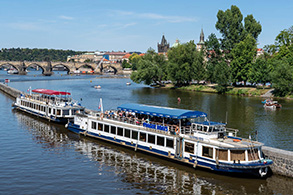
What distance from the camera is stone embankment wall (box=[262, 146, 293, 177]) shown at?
103 ft

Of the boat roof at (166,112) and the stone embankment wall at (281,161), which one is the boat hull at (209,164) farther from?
the boat roof at (166,112)

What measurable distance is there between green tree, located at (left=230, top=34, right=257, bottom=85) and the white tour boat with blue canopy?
78010 mm

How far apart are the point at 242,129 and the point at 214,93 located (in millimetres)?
63328

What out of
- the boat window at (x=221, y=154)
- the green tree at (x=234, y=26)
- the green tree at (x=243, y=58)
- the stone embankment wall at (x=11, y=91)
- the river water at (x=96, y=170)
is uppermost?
the green tree at (x=234, y=26)

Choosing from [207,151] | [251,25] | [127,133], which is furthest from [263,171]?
[251,25]

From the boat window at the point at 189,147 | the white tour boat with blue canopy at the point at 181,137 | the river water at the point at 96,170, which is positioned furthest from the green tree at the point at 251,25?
the boat window at the point at 189,147

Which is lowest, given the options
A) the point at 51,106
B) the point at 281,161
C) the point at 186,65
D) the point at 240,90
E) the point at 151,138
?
the point at 281,161

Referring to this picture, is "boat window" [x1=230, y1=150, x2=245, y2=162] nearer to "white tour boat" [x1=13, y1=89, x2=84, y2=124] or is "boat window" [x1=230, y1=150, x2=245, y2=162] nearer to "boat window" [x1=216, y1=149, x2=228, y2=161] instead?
"boat window" [x1=216, y1=149, x2=228, y2=161]

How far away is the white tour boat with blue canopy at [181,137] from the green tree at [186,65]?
83074mm

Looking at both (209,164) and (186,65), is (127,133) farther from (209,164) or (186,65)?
(186,65)

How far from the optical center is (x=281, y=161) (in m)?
32.0

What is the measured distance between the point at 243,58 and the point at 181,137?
86.7m

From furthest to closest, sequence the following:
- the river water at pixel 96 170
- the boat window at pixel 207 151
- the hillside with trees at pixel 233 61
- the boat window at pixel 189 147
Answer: the hillside with trees at pixel 233 61, the boat window at pixel 189 147, the boat window at pixel 207 151, the river water at pixel 96 170

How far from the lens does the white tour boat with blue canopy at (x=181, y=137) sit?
31344 millimetres
